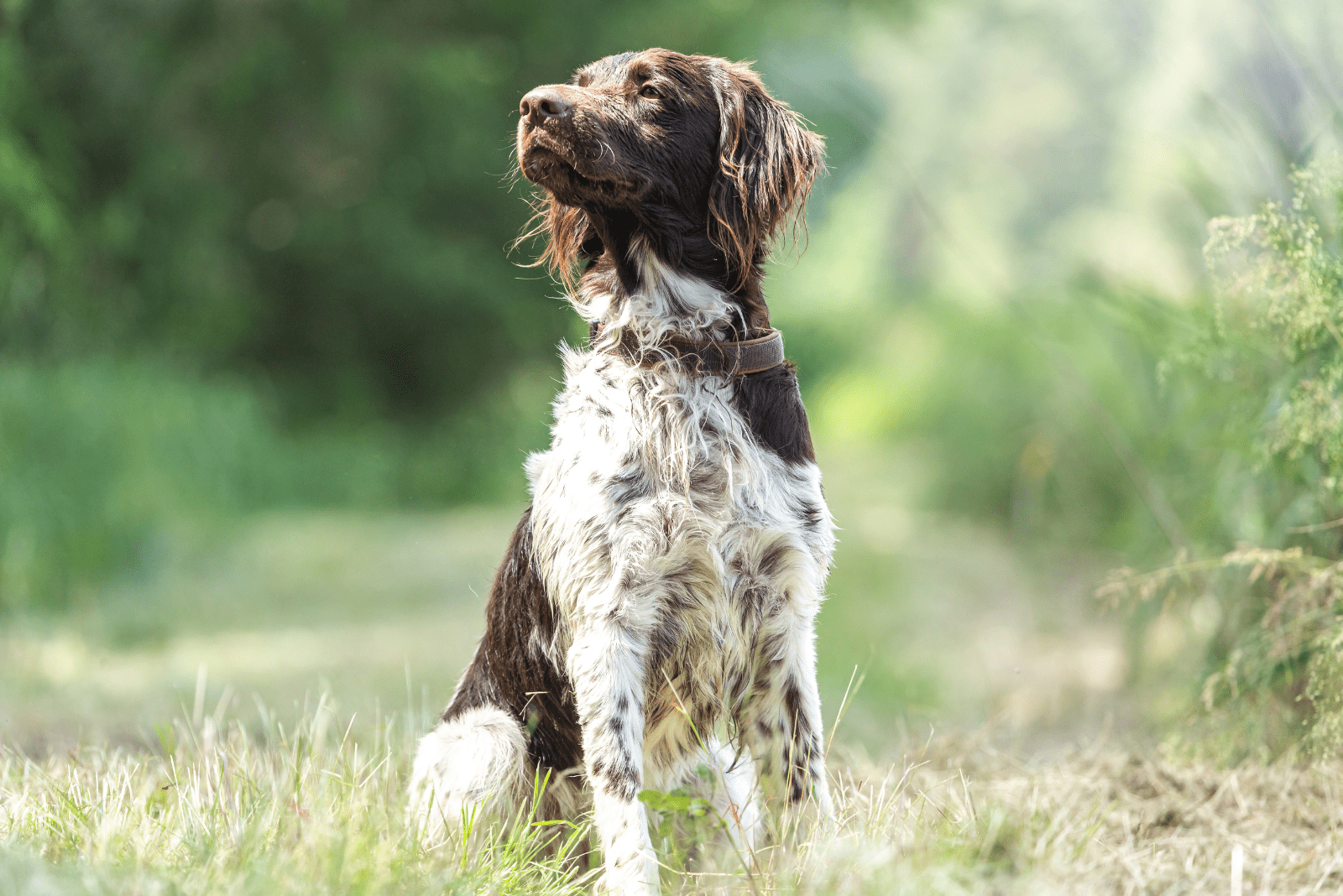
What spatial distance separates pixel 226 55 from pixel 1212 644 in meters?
8.60

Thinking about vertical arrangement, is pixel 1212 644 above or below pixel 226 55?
below

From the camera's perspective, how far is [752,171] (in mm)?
2682

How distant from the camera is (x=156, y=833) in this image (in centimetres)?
235

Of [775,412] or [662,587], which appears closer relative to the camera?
[662,587]

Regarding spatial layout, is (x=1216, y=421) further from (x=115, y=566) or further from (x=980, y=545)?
(x=115, y=566)

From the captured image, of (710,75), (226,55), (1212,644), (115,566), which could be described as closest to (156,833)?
(710,75)

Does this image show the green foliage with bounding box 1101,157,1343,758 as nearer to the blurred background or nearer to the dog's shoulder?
the blurred background

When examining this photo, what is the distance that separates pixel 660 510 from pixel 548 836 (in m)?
0.84

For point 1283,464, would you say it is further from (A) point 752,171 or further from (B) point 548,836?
(B) point 548,836

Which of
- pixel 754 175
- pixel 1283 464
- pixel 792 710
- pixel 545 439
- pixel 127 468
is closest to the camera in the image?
pixel 792 710

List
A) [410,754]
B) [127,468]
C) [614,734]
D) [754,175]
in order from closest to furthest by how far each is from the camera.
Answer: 1. [614,734]
2. [754,175]
3. [410,754]
4. [127,468]

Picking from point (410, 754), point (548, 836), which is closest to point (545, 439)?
point (410, 754)

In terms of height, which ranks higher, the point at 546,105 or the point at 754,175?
the point at 546,105

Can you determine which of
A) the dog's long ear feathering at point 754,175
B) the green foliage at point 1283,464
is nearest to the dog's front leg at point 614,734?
the dog's long ear feathering at point 754,175
